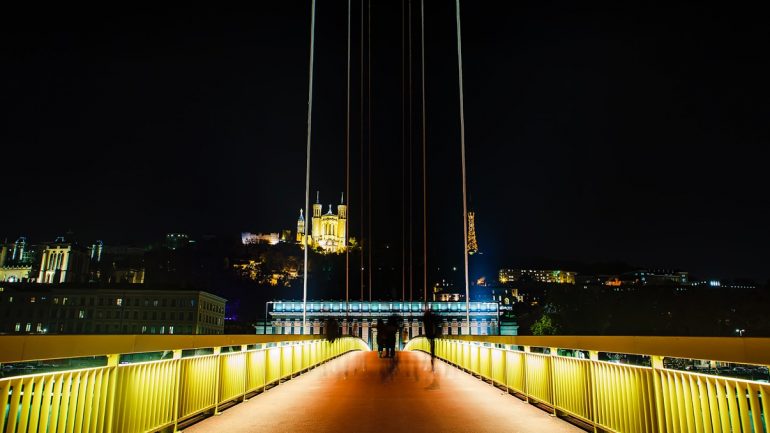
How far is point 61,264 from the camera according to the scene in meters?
152

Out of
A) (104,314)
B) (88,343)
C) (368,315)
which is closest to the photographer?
(88,343)

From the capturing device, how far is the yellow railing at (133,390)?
4.24 metres

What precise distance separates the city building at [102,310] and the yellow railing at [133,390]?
93622 mm

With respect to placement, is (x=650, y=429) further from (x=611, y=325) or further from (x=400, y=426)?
(x=611, y=325)

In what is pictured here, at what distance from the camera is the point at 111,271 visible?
159m

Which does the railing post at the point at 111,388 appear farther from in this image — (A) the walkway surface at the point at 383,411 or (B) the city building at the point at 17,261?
(B) the city building at the point at 17,261

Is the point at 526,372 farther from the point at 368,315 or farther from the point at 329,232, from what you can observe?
the point at 329,232

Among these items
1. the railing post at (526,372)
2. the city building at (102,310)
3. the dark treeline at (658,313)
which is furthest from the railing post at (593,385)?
the city building at (102,310)

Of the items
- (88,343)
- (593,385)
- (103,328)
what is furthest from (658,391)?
(103,328)

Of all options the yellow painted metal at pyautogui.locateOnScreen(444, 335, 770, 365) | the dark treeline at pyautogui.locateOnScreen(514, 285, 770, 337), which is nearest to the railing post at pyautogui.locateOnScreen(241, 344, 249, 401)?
the yellow painted metal at pyautogui.locateOnScreen(444, 335, 770, 365)

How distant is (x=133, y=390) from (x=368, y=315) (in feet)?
384

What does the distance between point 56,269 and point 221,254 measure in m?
44.4

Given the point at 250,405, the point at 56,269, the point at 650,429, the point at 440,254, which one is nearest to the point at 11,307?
the point at 56,269

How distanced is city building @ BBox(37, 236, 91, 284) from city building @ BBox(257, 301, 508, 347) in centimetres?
6746
